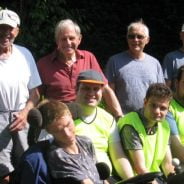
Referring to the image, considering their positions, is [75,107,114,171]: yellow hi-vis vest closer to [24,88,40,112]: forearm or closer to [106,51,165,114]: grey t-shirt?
[24,88,40,112]: forearm

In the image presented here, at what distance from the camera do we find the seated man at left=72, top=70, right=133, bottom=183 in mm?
5238

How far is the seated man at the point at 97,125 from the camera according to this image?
17.2 ft

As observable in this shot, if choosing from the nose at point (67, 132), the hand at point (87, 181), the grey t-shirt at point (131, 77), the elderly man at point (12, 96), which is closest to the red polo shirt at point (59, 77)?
the elderly man at point (12, 96)

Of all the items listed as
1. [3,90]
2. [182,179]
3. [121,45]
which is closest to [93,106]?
[3,90]

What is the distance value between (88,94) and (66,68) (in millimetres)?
659

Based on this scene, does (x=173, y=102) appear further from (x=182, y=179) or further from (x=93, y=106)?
(x=182, y=179)

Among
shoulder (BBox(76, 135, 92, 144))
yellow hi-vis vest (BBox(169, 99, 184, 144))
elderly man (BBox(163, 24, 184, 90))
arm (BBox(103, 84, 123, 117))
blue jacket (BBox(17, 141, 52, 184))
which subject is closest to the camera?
blue jacket (BBox(17, 141, 52, 184))

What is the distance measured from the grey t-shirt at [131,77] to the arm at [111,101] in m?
0.34

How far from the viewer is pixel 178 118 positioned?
19.3ft

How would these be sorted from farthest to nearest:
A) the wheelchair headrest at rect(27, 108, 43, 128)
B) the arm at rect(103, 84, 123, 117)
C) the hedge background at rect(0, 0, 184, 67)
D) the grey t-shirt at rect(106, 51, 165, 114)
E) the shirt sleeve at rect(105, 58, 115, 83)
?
the hedge background at rect(0, 0, 184, 67), the shirt sleeve at rect(105, 58, 115, 83), the grey t-shirt at rect(106, 51, 165, 114), the arm at rect(103, 84, 123, 117), the wheelchair headrest at rect(27, 108, 43, 128)

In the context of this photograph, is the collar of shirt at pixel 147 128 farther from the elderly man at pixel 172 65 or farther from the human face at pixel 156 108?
the elderly man at pixel 172 65

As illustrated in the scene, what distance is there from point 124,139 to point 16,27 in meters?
1.27

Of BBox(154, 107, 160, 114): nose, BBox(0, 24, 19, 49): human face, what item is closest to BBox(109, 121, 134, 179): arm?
BBox(154, 107, 160, 114): nose

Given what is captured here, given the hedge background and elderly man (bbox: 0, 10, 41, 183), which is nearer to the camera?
elderly man (bbox: 0, 10, 41, 183)
